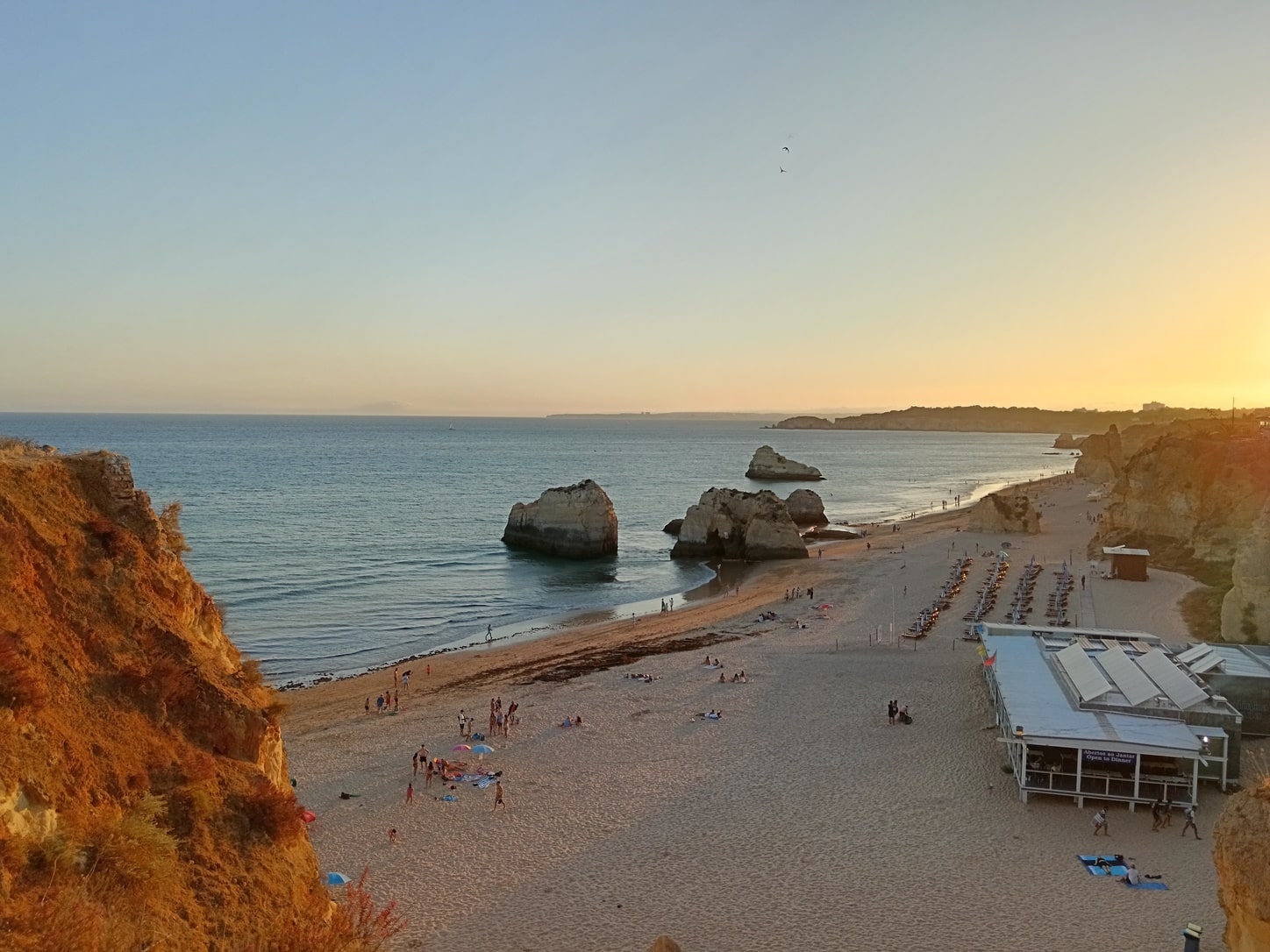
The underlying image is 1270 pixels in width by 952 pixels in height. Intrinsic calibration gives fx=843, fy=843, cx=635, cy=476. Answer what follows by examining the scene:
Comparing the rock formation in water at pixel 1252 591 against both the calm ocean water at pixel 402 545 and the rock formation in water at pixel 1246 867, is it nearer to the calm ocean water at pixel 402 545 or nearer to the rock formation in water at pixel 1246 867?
the rock formation in water at pixel 1246 867

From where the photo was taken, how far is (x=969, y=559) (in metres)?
53.9

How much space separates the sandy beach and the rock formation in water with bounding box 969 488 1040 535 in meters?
33.2

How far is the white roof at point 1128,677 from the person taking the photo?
22.1 metres

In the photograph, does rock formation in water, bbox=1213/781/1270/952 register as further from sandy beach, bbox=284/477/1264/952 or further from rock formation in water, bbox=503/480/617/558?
rock formation in water, bbox=503/480/617/558

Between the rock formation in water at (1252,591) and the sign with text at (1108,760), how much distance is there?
13.4 metres

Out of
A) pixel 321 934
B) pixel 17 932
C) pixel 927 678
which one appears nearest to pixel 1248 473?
pixel 927 678

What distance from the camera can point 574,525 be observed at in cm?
6047

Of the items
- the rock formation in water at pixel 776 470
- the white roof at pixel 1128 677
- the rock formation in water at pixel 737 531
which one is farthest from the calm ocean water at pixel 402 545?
the white roof at pixel 1128 677

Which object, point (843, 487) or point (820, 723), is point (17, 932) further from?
point (843, 487)

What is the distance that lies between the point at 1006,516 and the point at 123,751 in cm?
6864

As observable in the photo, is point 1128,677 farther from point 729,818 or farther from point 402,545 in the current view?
point 402,545

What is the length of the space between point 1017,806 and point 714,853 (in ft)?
25.7

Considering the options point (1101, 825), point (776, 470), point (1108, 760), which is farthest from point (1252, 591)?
point (776, 470)

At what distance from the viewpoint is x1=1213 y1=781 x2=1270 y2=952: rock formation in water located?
9.07 m
